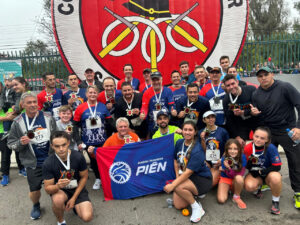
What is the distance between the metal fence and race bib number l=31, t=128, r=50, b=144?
13.5 ft

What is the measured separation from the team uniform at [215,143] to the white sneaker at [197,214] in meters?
0.94

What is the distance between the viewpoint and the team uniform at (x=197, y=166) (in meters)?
3.03

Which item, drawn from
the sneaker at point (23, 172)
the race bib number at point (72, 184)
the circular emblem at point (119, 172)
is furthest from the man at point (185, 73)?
the sneaker at point (23, 172)

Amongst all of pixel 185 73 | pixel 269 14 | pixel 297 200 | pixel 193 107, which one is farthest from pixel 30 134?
pixel 269 14

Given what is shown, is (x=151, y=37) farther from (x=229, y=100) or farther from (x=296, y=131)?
(x=296, y=131)

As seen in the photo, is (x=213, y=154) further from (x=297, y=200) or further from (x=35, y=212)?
(x=35, y=212)

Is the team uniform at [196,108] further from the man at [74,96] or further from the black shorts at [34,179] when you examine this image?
the black shorts at [34,179]

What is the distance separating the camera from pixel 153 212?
3168 mm

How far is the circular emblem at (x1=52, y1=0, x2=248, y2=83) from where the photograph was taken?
5762mm

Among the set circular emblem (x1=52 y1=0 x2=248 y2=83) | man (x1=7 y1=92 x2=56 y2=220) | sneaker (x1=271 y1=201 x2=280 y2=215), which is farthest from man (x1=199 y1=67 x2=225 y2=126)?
man (x1=7 y1=92 x2=56 y2=220)

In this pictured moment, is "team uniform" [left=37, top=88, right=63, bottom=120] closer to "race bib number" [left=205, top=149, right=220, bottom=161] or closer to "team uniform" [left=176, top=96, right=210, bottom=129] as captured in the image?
"team uniform" [left=176, top=96, right=210, bottom=129]

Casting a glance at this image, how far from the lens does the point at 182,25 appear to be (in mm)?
6031

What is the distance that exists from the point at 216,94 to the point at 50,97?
3067 millimetres

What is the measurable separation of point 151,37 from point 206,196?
4229 millimetres
